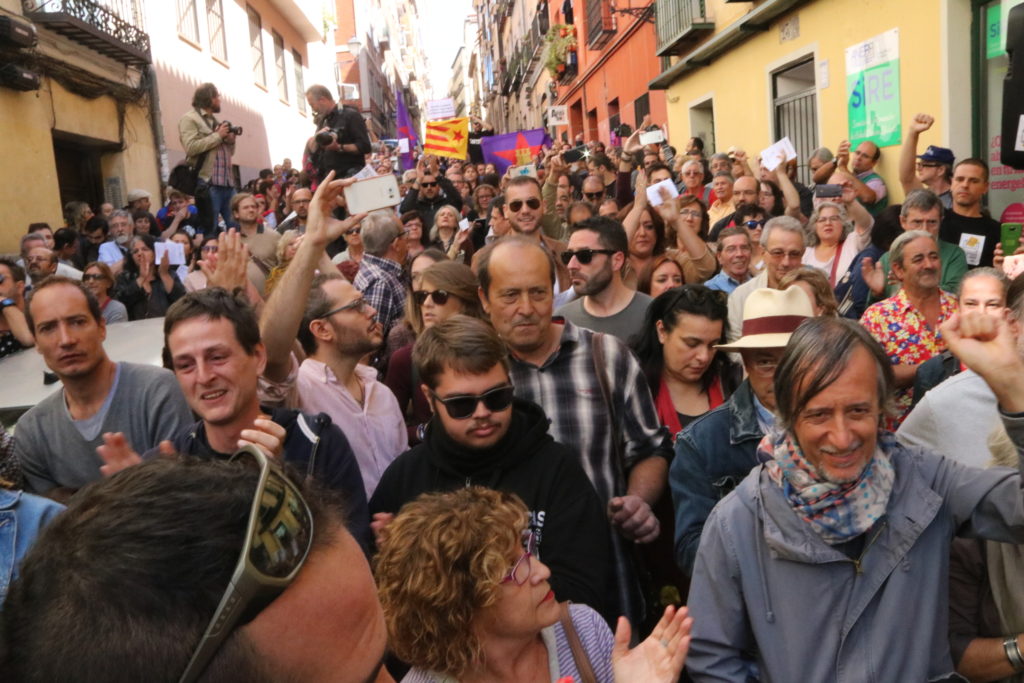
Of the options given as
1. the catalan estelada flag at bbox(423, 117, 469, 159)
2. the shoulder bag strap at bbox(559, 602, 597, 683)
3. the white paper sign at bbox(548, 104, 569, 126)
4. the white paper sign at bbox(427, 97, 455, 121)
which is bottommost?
the shoulder bag strap at bbox(559, 602, 597, 683)

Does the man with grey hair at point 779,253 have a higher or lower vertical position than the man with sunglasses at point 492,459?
higher

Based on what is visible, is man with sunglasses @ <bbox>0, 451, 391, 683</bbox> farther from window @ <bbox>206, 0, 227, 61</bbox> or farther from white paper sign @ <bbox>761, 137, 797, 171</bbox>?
window @ <bbox>206, 0, 227, 61</bbox>

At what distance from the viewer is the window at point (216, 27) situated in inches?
827

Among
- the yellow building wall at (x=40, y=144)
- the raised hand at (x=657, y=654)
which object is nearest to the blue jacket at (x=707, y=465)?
the raised hand at (x=657, y=654)

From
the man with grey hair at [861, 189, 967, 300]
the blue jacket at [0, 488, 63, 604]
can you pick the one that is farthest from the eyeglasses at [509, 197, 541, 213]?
the blue jacket at [0, 488, 63, 604]

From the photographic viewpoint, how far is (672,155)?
47.0 ft

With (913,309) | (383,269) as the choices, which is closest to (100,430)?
(383,269)

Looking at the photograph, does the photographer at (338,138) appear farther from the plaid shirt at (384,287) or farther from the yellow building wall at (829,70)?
the yellow building wall at (829,70)

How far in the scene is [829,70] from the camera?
35.1 feet

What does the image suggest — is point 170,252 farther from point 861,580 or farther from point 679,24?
point 679,24

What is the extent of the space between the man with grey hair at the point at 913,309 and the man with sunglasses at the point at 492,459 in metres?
2.42

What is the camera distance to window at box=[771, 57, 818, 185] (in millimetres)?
11766

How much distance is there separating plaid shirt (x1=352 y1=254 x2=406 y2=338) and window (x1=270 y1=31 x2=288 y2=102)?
23.0 m

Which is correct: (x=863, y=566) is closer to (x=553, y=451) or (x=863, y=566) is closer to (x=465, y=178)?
(x=553, y=451)
